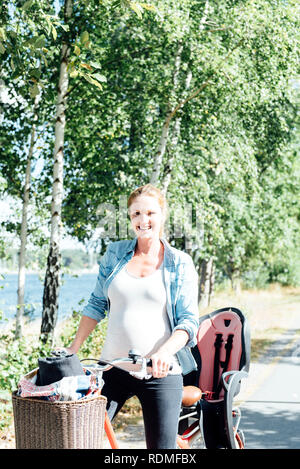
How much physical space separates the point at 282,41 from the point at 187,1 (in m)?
2.37

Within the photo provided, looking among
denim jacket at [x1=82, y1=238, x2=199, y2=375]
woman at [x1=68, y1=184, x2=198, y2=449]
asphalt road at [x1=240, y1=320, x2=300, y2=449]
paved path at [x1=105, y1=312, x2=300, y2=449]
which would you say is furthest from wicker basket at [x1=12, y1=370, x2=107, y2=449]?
asphalt road at [x1=240, y1=320, x2=300, y2=449]

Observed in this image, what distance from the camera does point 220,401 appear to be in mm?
4379

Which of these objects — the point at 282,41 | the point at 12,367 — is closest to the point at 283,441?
the point at 12,367

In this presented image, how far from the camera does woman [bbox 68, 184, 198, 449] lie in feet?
10.4

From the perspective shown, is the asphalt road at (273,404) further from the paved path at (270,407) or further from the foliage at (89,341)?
the foliage at (89,341)

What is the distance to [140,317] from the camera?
10.4 ft

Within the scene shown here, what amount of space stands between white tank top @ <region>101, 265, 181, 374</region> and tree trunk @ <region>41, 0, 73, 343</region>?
6441mm

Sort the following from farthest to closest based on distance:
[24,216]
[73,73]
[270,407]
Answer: [24,216]
[270,407]
[73,73]

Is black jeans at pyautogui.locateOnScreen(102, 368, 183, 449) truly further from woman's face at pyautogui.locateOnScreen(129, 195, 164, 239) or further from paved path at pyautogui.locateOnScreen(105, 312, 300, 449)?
paved path at pyautogui.locateOnScreen(105, 312, 300, 449)

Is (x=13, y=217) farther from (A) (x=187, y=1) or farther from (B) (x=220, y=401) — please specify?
(B) (x=220, y=401)

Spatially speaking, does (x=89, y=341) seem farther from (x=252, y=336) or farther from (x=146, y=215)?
(x=252, y=336)

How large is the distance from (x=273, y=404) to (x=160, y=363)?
5320 millimetres

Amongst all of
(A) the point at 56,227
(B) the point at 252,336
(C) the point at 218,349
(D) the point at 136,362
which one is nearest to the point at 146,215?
(D) the point at 136,362

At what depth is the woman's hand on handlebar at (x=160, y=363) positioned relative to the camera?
2939mm
